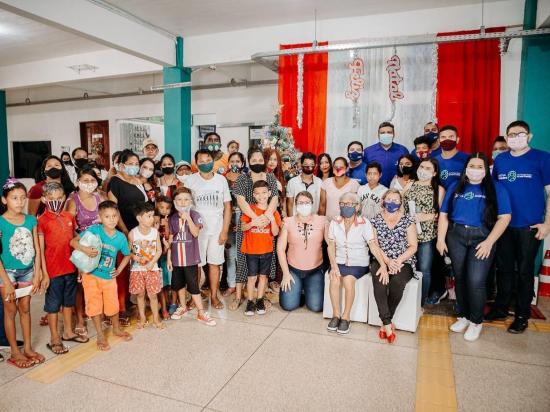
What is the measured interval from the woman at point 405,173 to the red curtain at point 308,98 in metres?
2.08

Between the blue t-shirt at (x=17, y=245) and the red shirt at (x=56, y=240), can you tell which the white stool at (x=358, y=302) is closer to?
the red shirt at (x=56, y=240)

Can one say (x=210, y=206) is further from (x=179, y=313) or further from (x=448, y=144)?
(x=448, y=144)

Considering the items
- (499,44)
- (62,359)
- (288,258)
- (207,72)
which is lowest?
(62,359)

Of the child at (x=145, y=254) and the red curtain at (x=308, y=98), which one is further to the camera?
the red curtain at (x=308, y=98)

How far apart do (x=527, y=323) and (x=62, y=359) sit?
13.8 ft

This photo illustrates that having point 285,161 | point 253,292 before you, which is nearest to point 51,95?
point 285,161

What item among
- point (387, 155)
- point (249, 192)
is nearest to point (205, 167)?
point (249, 192)

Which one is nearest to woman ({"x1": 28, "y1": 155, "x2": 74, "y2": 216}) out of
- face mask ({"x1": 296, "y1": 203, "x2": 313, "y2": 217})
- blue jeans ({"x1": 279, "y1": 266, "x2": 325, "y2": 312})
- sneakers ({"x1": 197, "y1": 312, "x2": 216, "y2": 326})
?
sneakers ({"x1": 197, "y1": 312, "x2": 216, "y2": 326})

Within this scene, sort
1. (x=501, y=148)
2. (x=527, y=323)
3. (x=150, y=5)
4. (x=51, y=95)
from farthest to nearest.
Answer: (x=51, y=95), (x=150, y=5), (x=501, y=148), (x=527, y=323)

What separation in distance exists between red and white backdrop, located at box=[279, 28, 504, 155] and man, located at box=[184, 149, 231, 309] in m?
2.40

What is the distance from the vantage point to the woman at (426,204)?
382 centimetres

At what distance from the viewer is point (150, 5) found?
5.48 metres

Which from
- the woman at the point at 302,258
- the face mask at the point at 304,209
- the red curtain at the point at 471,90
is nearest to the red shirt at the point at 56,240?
the woman at the point at 302,258

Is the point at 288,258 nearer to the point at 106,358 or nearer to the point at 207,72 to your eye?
the point at 106,358
